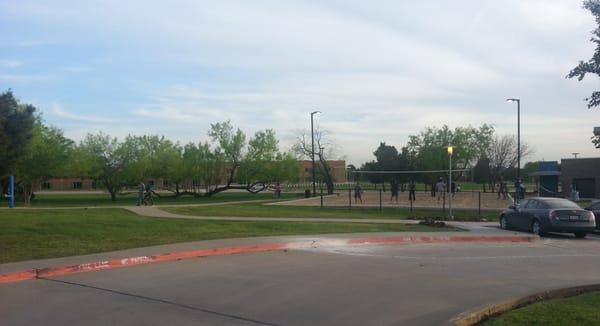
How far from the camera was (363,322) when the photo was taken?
7.48 metres

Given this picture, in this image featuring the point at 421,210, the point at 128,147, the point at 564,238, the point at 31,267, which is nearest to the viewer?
the point at 31,267

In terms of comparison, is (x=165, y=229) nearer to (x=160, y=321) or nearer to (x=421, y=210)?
(x=160, y=321)

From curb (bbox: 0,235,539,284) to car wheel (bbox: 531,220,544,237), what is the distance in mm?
2095

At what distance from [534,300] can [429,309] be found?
160 cm

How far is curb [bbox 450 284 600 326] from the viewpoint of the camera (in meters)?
7.19

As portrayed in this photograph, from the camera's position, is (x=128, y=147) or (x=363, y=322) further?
(x=128, y=147)

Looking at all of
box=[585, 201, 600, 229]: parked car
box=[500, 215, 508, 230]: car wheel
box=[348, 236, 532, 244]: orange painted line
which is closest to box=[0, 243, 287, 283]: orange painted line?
box=[348, 236, 532, 244]: orange painted line

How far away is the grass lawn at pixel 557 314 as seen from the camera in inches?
258

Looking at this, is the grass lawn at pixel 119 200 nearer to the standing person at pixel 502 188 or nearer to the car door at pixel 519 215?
the standing person at pixel 502 188

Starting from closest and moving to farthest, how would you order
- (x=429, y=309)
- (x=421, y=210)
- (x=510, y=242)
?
(x=429, y=309) < (x=510, y=242) < (x=421, y=210)

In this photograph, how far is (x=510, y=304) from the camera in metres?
8.20

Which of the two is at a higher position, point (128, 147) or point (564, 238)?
point (128, 147)

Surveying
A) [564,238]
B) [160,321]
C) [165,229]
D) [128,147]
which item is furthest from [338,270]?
[128,147]

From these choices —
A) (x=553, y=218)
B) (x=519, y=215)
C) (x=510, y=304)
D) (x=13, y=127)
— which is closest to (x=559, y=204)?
(x=553, y=218)
